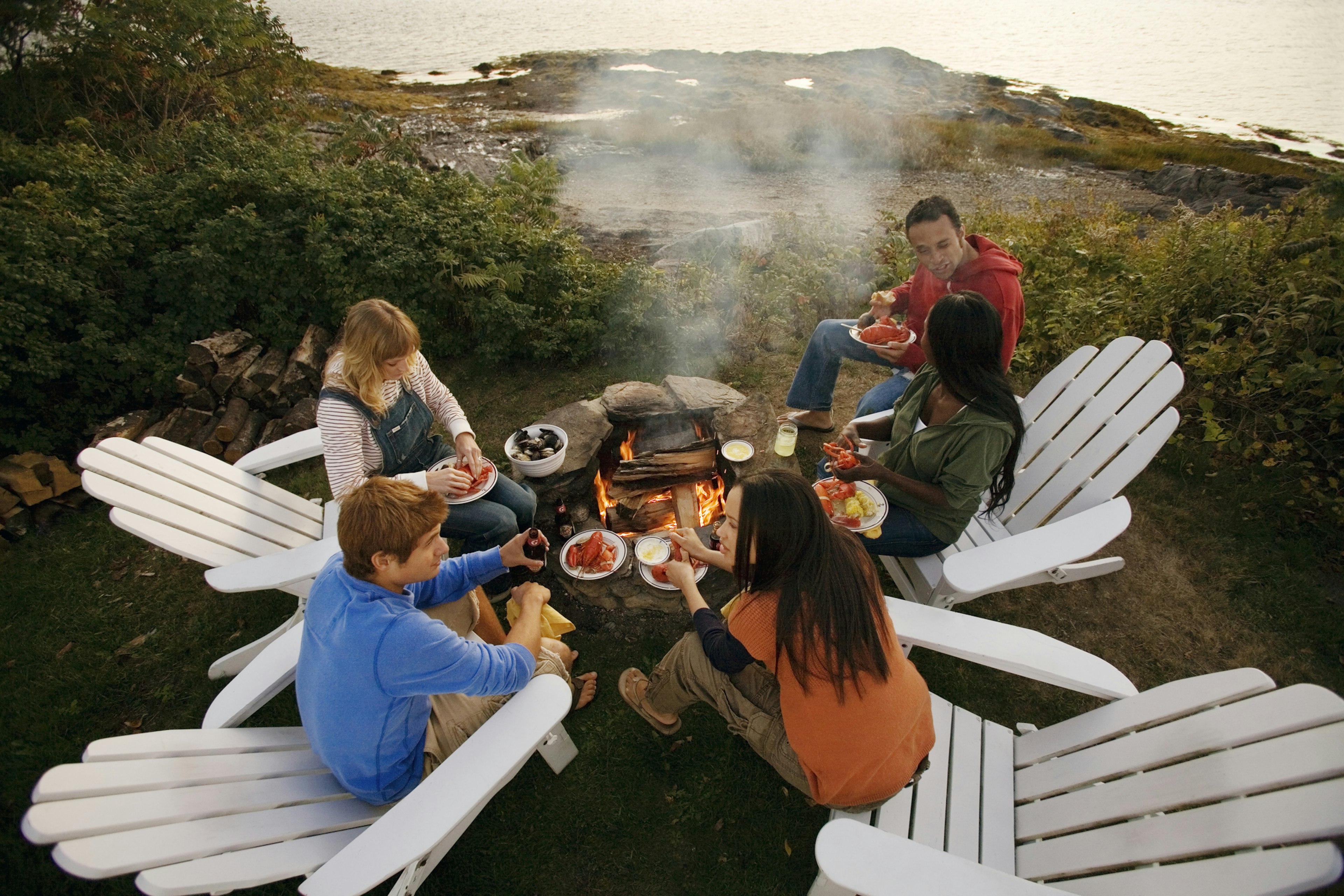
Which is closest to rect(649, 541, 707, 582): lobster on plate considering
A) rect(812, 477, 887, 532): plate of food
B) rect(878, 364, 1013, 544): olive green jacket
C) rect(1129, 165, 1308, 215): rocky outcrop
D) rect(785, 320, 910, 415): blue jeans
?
rect(812, 477, 887, 532): plate of food

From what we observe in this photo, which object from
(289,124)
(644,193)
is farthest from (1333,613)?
(289,124)

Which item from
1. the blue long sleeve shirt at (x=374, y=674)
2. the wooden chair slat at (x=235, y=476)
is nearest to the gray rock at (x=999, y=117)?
the wooden chair slat at (x=235, y=476)

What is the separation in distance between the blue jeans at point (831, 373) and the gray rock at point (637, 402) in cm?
127

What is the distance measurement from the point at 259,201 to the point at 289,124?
11.6ft

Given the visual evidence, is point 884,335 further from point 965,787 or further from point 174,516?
point 174,516

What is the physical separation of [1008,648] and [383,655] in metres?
2.60

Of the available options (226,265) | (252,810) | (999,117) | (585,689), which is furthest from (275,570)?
(999,117)

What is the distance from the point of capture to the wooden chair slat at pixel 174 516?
2953 millimetres

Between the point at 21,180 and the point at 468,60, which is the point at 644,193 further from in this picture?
the point at 468,60

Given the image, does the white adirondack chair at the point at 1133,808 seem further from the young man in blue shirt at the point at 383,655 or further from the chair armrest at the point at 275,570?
the chair armrest at the point at 275,570

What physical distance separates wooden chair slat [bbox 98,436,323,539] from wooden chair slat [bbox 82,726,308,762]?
1.50 metres

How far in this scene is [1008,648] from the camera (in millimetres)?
2604

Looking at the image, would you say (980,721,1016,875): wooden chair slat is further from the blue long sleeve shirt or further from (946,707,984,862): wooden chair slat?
the blue long sleeve shirt

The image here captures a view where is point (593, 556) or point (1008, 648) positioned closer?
point (1008, 648)
